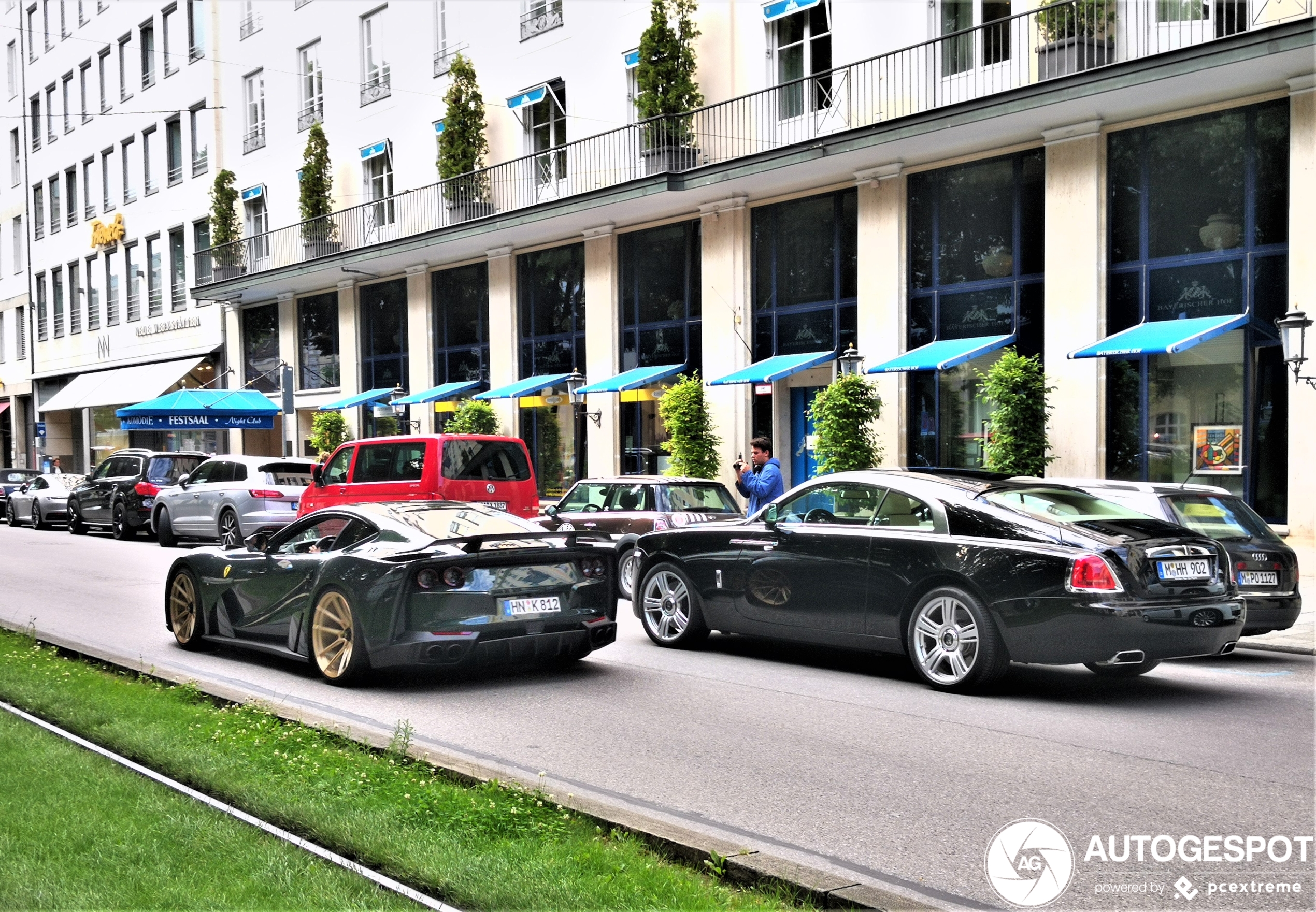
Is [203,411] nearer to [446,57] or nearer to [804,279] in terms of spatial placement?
[446,57]

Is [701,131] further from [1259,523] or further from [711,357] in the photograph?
[1259,523]

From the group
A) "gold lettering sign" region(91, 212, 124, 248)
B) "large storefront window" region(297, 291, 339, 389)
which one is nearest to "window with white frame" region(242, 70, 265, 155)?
"large storefront window" region(297, 291, 339, 389)

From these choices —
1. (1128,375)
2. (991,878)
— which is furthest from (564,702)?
(1128,375)

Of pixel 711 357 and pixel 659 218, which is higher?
pixel 659 218

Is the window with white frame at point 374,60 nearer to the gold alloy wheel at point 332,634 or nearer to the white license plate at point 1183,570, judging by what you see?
the gold alloy wheel at point 332,634

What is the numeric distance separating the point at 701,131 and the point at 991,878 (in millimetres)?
20671

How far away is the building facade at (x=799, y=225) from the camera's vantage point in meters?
17.2

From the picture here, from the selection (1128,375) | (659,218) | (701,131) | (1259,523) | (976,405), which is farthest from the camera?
(659,218)

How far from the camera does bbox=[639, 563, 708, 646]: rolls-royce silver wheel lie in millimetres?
10703

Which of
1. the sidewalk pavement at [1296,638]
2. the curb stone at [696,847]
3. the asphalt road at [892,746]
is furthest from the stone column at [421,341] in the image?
the curb stone at [696,847]

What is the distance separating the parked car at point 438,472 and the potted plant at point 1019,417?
6754mm

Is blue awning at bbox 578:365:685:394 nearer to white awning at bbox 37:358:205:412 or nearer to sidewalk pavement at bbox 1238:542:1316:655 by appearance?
sidewalk pavement at bbox 1238:542:1316:655

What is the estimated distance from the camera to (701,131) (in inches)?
943

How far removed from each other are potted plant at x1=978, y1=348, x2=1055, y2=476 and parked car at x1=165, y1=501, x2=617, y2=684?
10.4 m
